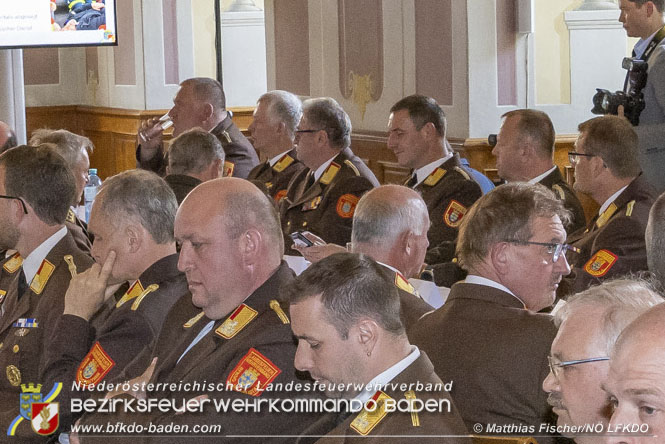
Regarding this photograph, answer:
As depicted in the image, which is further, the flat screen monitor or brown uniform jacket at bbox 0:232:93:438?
the flat screen monitor

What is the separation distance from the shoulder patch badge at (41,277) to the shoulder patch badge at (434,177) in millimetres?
2031

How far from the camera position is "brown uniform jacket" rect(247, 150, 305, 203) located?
19.1 ft

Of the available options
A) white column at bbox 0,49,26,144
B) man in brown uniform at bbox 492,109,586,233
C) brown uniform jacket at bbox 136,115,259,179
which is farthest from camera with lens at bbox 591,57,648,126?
white column at bbox 0,49,26,144

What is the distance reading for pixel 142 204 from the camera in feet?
9.53

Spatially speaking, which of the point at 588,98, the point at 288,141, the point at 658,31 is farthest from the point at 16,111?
the point at 658,31

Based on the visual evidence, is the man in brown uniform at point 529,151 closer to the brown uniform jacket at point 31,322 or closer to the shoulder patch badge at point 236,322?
the brown uniform jacket at point 31,322

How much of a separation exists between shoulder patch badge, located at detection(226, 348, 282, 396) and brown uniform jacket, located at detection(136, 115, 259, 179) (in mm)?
3665

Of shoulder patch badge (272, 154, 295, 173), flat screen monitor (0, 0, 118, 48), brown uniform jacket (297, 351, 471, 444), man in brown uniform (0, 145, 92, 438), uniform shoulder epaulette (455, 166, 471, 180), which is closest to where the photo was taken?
brown uniform jacket (297, 351, 471, 444)

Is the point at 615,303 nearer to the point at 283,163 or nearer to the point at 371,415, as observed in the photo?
the point at 371,415

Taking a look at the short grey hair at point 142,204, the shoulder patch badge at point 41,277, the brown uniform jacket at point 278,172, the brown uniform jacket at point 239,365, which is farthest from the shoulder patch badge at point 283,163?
the brown uniform jacket at point 239,365

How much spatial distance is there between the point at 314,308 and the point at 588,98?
Answer: 454 cm

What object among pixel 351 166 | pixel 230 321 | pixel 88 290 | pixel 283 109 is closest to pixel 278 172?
pixel 283 109

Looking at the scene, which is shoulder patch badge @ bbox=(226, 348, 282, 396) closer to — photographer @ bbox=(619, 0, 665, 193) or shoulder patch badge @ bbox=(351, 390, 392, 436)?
shoulder patch badge @ bbox=(351, 390, 392, 436)

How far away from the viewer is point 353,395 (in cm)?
193
